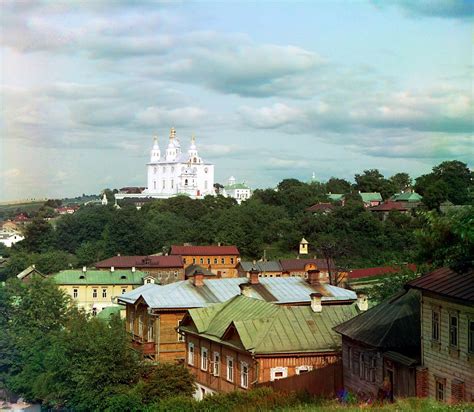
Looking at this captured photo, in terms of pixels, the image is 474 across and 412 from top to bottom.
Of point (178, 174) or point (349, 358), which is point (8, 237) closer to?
point (178, 174)

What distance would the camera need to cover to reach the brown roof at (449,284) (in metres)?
20.0

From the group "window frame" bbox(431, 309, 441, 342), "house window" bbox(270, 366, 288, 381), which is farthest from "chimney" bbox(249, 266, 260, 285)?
"window frame" bbox(431, 309, 441, 342)

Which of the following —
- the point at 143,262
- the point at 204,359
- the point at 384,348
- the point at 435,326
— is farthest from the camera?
the point at 143,262

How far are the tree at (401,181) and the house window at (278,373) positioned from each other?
113 metres

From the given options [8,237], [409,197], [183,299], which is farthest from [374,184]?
[183,299]

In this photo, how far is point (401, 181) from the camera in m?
143

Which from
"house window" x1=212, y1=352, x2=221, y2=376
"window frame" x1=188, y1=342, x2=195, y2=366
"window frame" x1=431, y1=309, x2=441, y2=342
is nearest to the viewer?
"window frame" x1=431, y1=309, x2=441, y2=342

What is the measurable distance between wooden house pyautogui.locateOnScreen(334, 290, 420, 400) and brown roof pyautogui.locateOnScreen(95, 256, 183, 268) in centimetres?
6096

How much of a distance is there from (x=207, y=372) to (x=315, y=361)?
4798 mm

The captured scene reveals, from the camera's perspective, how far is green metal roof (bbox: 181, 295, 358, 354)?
28.1 m

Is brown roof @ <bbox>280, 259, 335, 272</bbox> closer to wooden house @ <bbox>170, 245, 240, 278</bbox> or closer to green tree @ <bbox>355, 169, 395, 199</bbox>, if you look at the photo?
wooden house @ <bbox>170, 245, 240, 278</bbox>

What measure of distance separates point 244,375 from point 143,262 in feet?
197

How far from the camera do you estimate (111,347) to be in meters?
32.5

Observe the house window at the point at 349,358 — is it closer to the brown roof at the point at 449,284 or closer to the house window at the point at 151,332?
the brown roof at the point at 449,284
